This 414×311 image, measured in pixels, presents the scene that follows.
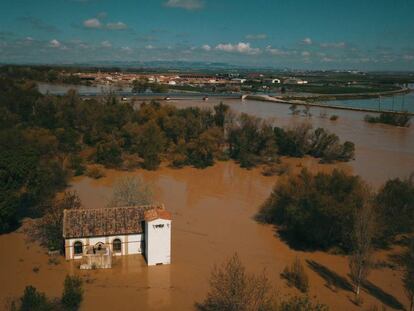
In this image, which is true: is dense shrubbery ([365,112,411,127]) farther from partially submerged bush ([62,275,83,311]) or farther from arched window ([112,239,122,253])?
partially submerged bush ([62,275,83,311])

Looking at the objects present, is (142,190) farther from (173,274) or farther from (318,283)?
(318,283)

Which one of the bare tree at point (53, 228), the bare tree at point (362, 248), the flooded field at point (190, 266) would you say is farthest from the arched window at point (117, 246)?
the bare tree at point (362, 248)

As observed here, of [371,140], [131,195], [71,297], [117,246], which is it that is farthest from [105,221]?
[371,140]

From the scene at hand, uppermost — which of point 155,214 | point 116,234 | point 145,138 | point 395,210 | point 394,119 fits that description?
point 394,119

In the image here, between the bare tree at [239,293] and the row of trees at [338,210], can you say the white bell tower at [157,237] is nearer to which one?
the bare tree at [239,293]

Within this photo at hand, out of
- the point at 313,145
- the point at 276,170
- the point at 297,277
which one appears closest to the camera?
the point at 297,277

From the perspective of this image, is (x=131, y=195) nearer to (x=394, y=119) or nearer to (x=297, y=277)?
(x=297, y=277)

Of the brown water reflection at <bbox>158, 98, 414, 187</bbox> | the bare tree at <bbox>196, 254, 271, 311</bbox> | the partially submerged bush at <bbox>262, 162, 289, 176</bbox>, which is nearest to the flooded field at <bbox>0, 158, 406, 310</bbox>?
the bare tree at <bbox>196, 254, 271, 311</bbox>
